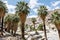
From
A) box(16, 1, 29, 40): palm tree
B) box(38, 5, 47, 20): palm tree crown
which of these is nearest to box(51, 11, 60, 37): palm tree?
box(16, 1, 29, 40): palm tree

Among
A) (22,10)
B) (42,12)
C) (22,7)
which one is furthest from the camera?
(42,12)

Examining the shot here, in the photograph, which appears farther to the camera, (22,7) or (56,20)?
(22,7)

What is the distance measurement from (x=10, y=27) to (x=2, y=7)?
475 inches

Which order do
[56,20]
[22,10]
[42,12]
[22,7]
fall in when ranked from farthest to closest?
[42,12]
[22,7]
[22,10]
[56,20]

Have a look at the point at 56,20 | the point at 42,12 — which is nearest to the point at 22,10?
the point at 42,12

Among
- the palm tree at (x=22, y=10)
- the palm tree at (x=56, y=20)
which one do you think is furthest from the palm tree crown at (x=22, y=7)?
the palm tree at (x=56, y=20)

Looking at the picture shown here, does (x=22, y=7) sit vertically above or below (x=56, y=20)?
above

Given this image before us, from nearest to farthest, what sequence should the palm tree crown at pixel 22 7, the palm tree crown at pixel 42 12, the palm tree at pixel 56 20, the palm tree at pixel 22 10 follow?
1. the palm tree at pixel 56 20
2. the palm tree at pixel 22 10
3. the palm tree crown at pixel 22 7
4. the palm tree crown at pixel 42 12

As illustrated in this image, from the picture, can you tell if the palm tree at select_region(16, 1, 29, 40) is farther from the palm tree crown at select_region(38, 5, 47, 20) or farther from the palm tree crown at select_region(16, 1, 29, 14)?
the palm tree crown at select_region(38, 5, 47, 20)

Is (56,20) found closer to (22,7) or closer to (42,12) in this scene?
(22,7)

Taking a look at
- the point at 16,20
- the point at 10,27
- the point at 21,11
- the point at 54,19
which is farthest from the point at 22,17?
the point at 10,27

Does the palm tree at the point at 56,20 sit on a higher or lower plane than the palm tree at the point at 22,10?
lower

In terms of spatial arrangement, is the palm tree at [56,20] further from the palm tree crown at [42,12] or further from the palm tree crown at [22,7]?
the palm tree crown at [42,12]

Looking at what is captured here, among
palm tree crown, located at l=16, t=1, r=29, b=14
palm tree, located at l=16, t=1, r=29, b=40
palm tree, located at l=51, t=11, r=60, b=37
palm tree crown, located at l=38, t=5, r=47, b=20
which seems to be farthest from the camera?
palm tree crown, located at l=38, t=5, r=47, b=20
